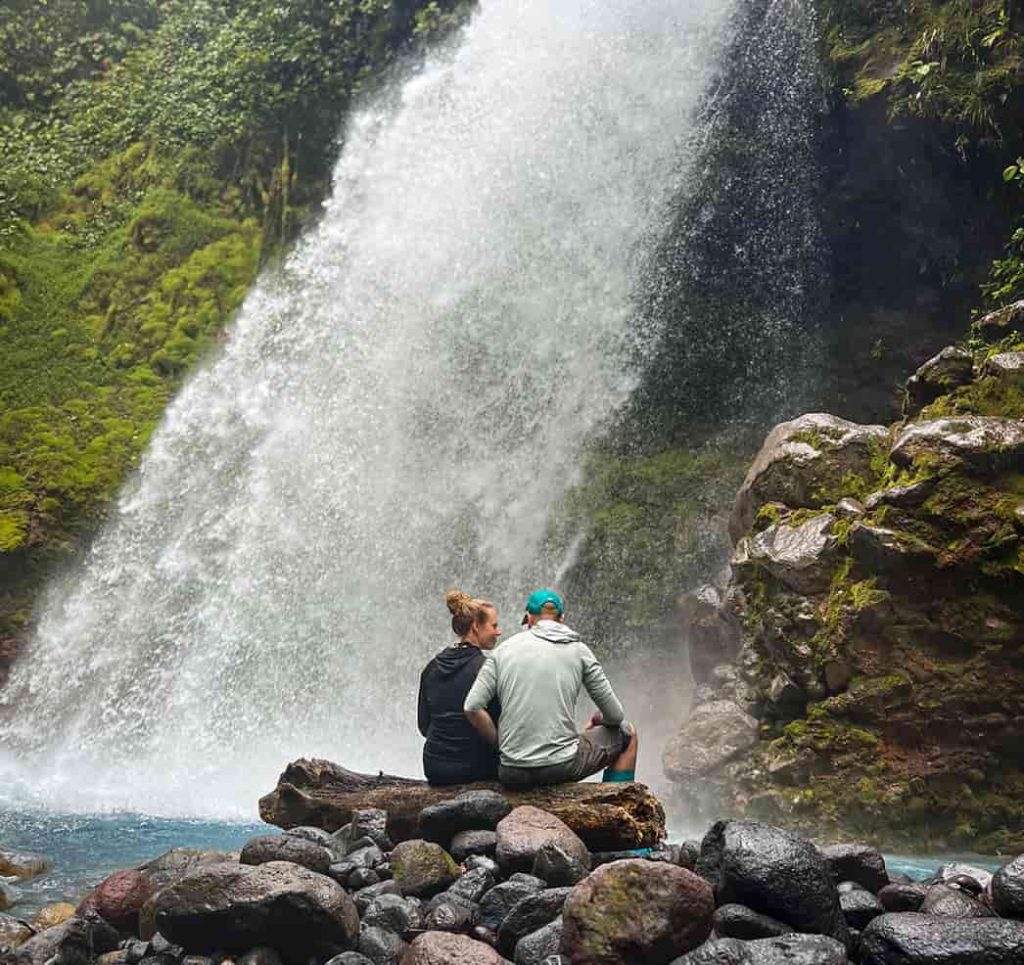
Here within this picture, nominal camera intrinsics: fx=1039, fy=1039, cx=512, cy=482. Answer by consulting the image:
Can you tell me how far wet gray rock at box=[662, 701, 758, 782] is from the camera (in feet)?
32.3

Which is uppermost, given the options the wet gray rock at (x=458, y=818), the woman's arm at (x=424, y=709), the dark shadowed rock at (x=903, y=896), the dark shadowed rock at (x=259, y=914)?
the woman's arm at (x=424, y=709)

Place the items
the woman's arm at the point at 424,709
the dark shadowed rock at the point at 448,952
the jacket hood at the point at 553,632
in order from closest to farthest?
the dark shadowed rock at the point at 448,952 < the jacket hood at the point at 553,632 < the woman's arm at the point at 424,709

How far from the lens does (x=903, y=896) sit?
4523mm

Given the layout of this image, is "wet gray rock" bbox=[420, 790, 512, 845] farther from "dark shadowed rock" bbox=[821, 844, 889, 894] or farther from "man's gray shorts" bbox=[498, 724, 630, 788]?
"dark shadowed rock" bbox=[821, 844, 889, 894]

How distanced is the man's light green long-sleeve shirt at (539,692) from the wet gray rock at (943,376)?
19.3 ft

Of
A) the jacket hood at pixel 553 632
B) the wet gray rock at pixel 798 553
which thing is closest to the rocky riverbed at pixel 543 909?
the jacket hood at pixel 553 632

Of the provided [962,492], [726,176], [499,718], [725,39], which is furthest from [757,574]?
[725,39]

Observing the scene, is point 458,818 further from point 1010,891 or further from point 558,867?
point 1010,891

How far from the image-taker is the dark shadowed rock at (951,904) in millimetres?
4141

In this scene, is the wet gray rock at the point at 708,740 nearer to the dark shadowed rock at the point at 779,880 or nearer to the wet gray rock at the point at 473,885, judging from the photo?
the wet gray rock at the point at 473,885

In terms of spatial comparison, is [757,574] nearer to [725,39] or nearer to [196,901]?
[196,901]

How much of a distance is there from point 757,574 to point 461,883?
226 inches

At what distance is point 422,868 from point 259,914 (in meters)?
0.91

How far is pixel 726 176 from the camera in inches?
601
